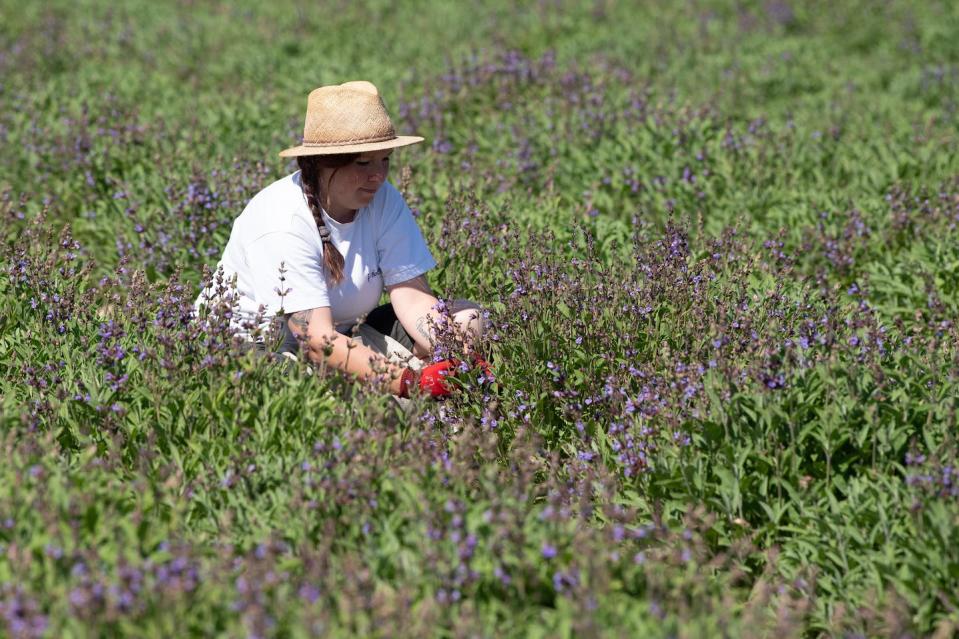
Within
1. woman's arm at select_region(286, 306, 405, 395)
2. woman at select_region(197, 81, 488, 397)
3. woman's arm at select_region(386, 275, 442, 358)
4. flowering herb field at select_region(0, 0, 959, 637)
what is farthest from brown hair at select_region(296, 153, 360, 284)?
flowering herb field at select_region(0, 0, 959, 637)

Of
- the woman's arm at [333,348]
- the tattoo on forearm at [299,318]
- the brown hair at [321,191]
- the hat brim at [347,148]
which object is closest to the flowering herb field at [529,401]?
the woman's arm at [333,348]

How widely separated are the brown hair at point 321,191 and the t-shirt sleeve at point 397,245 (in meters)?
0.31

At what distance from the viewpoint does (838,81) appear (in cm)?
981

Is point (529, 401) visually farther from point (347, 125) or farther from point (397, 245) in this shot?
point (347, 125)

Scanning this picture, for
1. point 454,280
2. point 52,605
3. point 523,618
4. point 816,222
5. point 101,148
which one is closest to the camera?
point 52,605

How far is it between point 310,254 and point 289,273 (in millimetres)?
144

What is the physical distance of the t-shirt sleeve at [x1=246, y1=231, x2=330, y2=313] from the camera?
4.34 meters

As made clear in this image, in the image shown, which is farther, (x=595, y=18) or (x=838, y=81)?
(x=595, y=18)

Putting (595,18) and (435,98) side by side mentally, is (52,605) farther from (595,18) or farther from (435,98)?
(595,18)

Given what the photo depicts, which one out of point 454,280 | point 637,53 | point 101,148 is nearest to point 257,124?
point 101,148

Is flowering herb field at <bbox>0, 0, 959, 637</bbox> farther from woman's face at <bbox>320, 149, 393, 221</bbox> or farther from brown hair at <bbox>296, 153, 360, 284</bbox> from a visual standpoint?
woman's face at <bbox>320, 149, 393, 221</bbox>

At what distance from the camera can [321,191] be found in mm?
4578

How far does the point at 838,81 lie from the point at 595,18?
334cm

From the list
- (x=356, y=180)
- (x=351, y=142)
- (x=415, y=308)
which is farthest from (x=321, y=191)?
(x=415, y=308)
